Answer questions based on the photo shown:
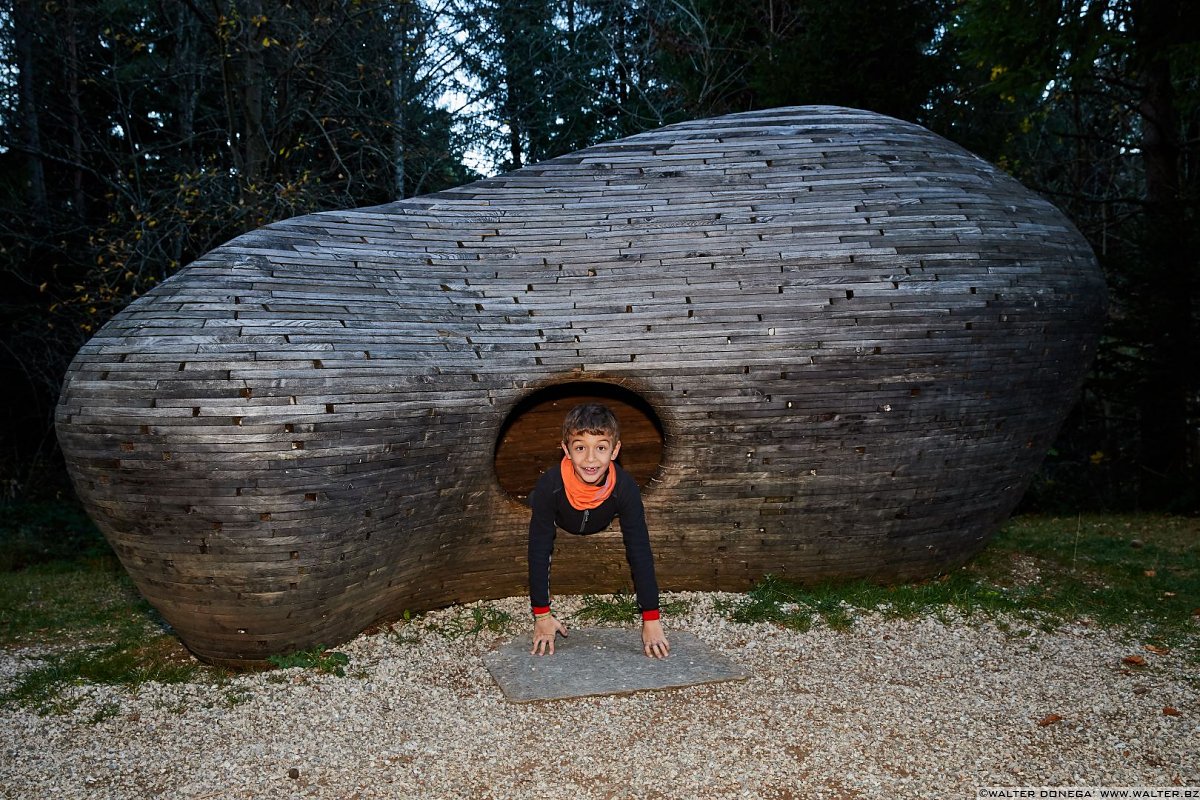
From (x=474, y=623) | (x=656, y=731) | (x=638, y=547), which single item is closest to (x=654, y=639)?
(x=638, y=547)

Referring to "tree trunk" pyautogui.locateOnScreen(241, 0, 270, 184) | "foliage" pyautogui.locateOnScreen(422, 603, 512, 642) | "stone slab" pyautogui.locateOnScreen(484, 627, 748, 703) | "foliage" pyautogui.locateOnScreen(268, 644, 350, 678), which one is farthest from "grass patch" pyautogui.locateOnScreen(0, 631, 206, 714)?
"tree trunk" pyautogui.locateOnScreen(241, 0, 270, 184)

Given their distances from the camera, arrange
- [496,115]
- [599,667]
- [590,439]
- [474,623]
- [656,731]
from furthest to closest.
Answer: [496,115] < [474,623] < [599,667] < [590,439] < [656,731]

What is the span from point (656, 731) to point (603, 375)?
2.13 meters

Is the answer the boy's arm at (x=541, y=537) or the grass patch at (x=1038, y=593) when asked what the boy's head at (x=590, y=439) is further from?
the grass patch at (x=1038, y=593)

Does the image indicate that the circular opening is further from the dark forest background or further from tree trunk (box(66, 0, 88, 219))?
tree trunk (box(66, 0, 88, 219))

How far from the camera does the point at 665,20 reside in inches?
677

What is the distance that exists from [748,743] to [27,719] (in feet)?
11.5

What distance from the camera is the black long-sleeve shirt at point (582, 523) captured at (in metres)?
4.69

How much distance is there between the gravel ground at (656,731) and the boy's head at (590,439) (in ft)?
3.78

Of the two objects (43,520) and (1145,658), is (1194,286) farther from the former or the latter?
(43,520)

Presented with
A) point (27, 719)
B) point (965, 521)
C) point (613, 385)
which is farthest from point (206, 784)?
point (965, 521)

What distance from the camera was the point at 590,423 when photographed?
178 inches

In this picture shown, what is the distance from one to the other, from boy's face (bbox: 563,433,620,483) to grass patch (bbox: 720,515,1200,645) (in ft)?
5.71

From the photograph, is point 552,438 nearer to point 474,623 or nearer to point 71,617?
point 474,623
